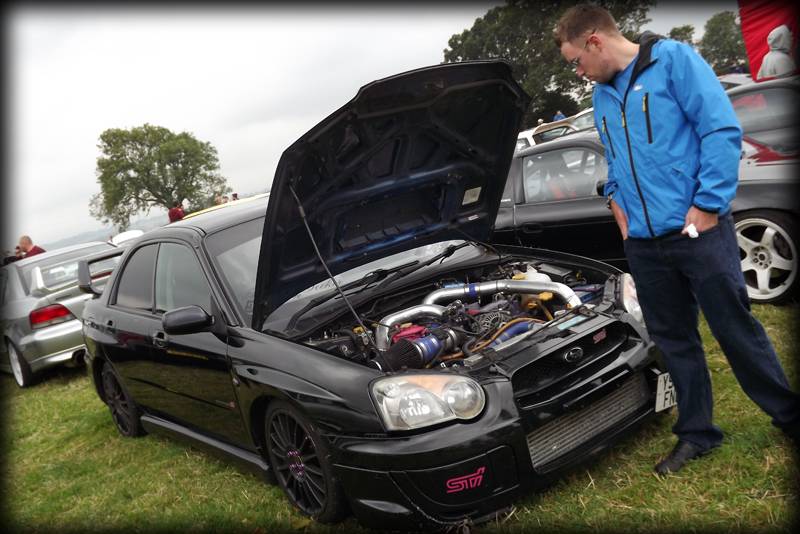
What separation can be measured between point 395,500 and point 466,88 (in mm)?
1975

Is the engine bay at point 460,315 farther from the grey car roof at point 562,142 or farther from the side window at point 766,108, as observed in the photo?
the side window at point 766,108

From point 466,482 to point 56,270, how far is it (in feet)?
20.9

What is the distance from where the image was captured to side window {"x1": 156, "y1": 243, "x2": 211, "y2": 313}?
3.31 metres

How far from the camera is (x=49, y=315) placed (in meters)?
6.57

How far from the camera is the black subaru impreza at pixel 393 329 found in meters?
2.38

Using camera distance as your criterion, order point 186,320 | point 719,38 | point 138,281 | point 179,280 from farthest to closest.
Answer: point 719,38 < point 138,281 < point 179,280 < point 186,320

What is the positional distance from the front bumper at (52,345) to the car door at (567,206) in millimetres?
4847

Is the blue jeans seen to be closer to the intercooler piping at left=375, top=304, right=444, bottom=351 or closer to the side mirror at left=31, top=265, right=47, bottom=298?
the intercooler piping at left=375, top=304, right=444, bottom=351

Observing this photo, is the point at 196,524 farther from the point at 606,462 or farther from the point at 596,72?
the point at 596,72

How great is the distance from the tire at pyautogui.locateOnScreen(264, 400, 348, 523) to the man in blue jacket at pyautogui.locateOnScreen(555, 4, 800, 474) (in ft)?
4.71

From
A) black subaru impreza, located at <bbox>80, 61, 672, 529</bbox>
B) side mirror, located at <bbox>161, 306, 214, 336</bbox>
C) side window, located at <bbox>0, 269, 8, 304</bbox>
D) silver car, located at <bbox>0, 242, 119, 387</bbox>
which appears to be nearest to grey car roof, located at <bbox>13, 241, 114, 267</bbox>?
silver car, located at <bbox>0, 242, 119, 387</bbox>

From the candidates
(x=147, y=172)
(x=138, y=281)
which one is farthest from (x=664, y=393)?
(x=147, y=172)

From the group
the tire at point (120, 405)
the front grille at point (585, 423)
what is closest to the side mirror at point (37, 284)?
the tire at point (120, 405)

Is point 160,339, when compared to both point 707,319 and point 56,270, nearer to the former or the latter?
point 707,319
